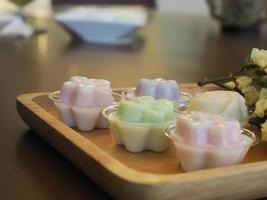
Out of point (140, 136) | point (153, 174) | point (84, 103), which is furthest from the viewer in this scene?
point (84, 103)

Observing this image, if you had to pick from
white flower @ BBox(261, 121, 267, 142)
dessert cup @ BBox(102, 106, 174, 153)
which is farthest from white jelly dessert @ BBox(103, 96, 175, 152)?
white flower @ BBox(261, 121, 267, 142)

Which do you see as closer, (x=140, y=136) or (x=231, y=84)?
(x=140, y=136)

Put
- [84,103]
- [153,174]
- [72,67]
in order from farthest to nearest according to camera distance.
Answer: [72,67] → [84,103] → [153,174]

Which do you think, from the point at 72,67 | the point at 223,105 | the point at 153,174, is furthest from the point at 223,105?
the point at 72,67

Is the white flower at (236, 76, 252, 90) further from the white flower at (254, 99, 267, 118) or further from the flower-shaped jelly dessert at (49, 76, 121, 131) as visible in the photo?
the flower-shaped jelly dessert at (49, 76, 121, 131)

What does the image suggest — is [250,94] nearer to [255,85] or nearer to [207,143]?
[255,85]
